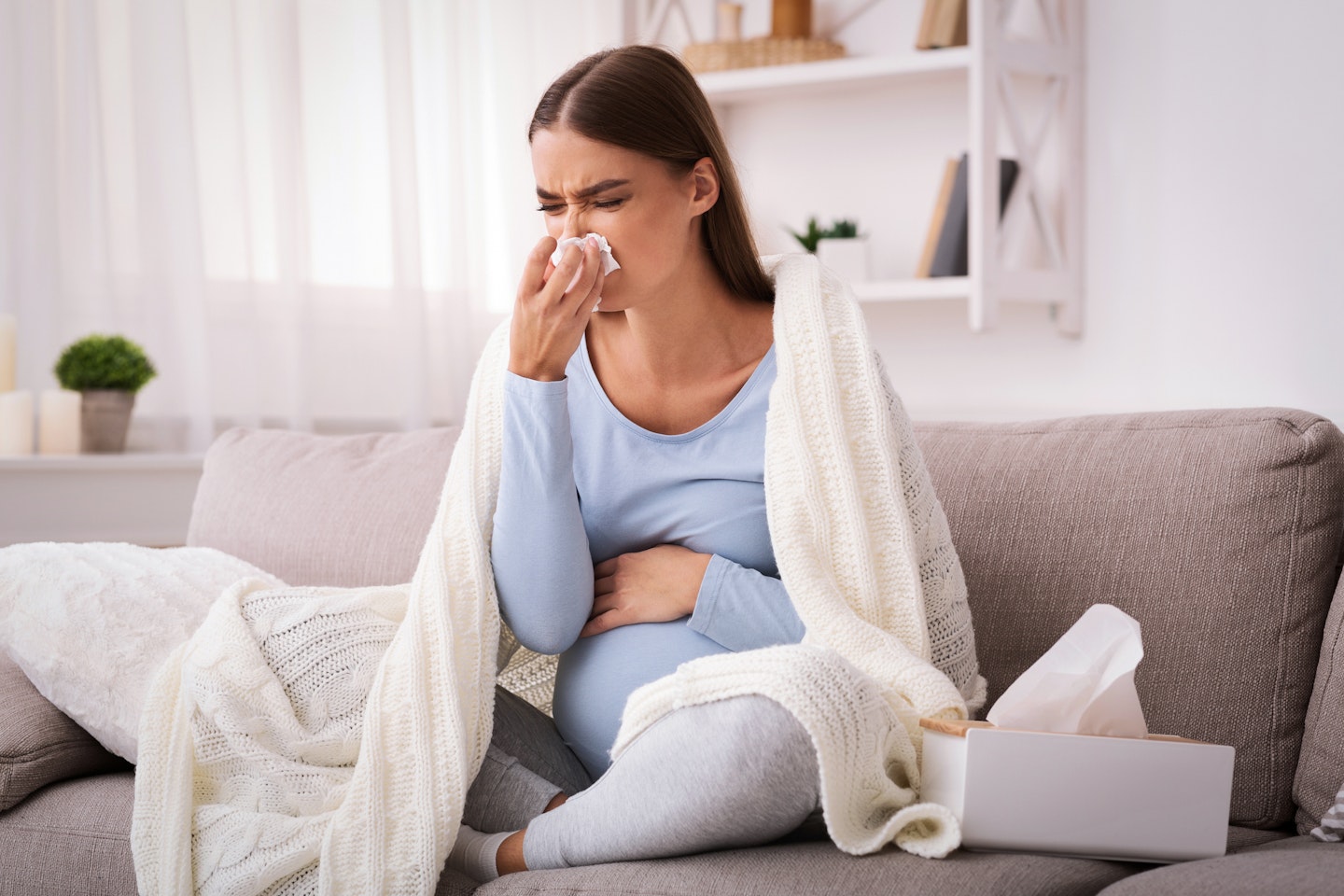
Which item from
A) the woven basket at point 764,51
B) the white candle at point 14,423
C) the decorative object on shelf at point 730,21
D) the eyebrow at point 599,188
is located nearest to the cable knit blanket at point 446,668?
the eyebrow at point 599,188

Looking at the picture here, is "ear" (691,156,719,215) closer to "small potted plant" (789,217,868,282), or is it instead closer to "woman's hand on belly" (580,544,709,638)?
"woman's hand on belly" (580,544,709,638)

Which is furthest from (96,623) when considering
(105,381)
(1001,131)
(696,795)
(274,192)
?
(1001,131)

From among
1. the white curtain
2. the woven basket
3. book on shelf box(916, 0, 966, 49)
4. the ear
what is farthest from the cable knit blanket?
the woven basket

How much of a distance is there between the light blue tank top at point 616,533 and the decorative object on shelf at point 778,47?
5.99ft

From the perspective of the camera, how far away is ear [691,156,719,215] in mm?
1545

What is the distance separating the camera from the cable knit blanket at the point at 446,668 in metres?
1.23

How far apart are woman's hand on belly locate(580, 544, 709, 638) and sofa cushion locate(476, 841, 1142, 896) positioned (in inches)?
12.7

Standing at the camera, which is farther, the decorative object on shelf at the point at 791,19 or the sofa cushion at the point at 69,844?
the decorative object on shelf at the point at 791,19

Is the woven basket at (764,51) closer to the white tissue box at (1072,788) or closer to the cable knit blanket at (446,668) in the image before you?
the cable knit blanket at (446,668)

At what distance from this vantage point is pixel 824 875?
3.53ft

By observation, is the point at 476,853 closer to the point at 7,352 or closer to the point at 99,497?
the point at 99,497

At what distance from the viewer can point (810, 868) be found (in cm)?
109

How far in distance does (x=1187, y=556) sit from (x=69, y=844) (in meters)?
A: 1.27

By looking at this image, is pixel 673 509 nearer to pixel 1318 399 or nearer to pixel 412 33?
pixel 1318 399
